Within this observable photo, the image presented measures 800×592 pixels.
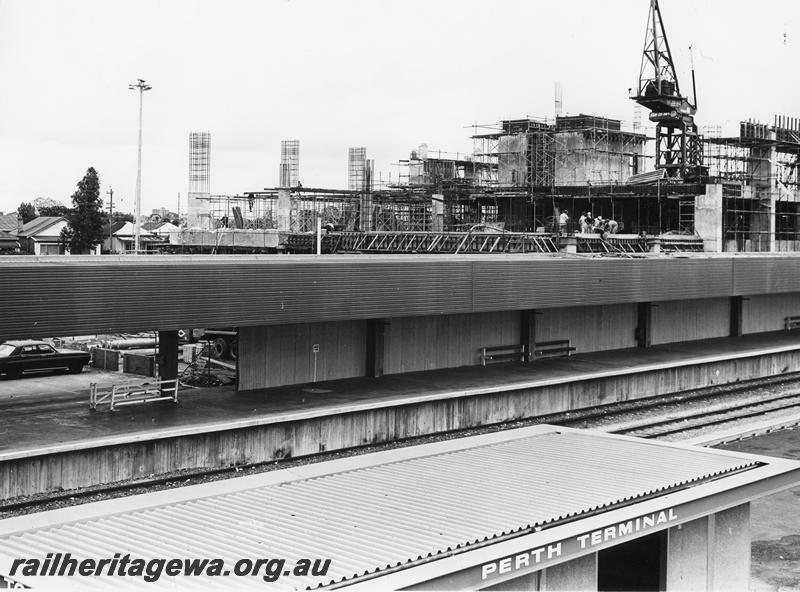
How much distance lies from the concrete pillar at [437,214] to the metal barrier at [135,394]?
37.8 meters

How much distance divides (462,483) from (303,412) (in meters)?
10.3

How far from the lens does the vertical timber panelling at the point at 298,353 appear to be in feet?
84.9

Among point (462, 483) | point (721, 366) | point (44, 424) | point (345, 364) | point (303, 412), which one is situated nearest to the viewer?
point (462, 483)

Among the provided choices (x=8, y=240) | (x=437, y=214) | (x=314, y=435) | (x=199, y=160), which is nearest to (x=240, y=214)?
(x=199, y=160)

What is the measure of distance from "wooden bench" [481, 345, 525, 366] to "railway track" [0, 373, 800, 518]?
3.78m

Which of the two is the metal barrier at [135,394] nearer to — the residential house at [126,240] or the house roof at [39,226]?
the residential house at [126,240]

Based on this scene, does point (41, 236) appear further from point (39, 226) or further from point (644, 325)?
point (644, 325)

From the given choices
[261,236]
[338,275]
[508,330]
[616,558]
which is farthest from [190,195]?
[616,558]

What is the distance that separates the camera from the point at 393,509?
38.5 ft

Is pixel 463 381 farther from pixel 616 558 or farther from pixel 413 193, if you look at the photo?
pixel 413 193

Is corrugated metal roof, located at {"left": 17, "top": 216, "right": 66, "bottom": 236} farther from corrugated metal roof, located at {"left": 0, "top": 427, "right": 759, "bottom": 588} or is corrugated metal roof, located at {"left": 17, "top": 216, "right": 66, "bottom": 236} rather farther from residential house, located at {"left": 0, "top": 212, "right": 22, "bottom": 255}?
corrugated metal roof, located at {"left": 0, "top": 427, "right": 759, "bottom": 588}

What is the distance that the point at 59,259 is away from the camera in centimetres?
2081

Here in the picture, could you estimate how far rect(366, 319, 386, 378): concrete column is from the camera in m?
28.8

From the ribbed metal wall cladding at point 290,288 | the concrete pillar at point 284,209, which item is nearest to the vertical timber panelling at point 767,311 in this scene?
the ribbed metal wall cladding at point 290,288
